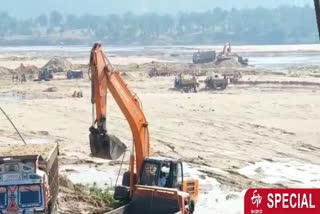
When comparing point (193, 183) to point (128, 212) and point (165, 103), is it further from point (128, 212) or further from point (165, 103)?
point (165, 103)

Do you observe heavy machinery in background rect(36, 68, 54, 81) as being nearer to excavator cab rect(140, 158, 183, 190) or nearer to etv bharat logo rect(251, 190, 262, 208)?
excavator cab rect(140, 158, 183, 190)

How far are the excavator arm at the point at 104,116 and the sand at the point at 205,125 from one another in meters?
2.93

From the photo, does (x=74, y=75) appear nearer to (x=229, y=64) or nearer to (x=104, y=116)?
(x=229, y=64)

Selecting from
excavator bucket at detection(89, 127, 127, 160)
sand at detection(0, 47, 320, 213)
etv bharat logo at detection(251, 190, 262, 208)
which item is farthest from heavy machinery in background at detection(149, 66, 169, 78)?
etv bharat logo at detection(251, 190, 262, 208)

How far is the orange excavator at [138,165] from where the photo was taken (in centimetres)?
A: 1529

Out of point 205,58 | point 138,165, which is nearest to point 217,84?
point 205,58

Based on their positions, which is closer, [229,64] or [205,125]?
[205,125]

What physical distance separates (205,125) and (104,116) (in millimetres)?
16608

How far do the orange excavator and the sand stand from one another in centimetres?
284

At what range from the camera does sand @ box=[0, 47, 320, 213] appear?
24.3 metres

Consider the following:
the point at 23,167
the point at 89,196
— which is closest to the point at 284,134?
the point at 89,196

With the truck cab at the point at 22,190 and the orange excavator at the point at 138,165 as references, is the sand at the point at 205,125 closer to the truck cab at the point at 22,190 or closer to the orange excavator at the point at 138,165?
the orange excavator at the point at 138,165

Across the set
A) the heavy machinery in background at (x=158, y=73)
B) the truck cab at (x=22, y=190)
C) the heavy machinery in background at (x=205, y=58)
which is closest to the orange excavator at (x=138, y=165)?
the truck cab at (x=22, y=190)

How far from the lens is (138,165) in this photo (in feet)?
54.7
